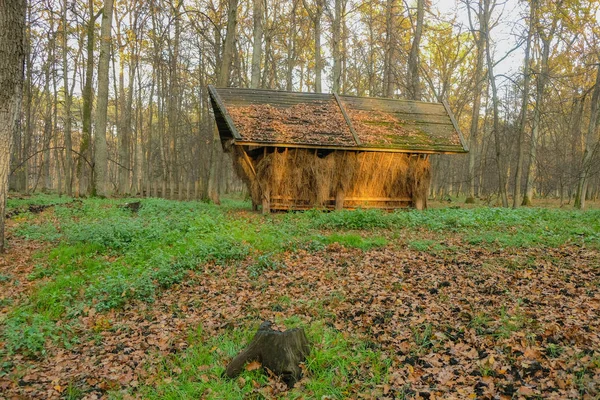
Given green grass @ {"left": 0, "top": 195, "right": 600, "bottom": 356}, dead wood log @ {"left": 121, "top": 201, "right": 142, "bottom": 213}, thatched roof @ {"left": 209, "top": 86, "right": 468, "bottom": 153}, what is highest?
thatched roof @ {"left": 209, "top": 86, "right": 468, "bottom": 153}

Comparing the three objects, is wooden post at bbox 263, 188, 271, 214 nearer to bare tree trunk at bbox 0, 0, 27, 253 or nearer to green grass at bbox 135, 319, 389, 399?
bare tree trunk at bbox 0, 0, 27, 253

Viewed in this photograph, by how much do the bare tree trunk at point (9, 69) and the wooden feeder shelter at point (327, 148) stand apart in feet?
20.4

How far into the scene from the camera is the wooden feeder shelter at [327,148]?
13.8m

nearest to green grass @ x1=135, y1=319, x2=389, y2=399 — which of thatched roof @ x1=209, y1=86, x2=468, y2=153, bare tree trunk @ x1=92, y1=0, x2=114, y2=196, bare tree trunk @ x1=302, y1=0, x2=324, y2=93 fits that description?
thatched roof @ x1=209, y1=86, x2=468, y2=153

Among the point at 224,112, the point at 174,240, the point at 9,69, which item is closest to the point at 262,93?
the point at 224,112

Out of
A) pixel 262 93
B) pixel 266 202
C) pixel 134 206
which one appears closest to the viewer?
pixel 266 202

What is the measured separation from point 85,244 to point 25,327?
13.1ft

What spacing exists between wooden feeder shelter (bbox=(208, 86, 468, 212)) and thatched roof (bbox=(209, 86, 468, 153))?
0.04 metres

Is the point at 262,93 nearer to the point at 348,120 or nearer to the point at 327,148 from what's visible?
the point at 348,120

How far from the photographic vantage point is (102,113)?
58.3ft

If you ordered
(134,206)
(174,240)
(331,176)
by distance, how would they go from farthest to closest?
1. (331,176)
2. (134,206)
3. (174,240)

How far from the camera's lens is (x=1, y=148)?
25.2 ft

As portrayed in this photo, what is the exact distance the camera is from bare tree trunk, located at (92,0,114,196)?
1673 cm

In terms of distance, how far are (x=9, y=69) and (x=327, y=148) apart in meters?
9.25
